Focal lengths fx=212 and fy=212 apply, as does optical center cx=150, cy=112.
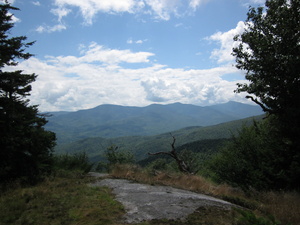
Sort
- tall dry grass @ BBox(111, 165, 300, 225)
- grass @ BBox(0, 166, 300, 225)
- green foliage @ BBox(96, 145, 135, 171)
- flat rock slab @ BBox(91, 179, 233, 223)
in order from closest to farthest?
grass @ BBox(0, 166, 300, 225)
flat rock slab @ BBox(91, 179, 233, 223)
tall dry grass @ BBox(111, 165, 300, 225)
green foliage @ BBox(96, 145, 135, 171)

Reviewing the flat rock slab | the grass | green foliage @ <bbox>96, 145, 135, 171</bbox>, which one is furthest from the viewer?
green foliage @ <bbox>96, 145, 135, 171</bbox>

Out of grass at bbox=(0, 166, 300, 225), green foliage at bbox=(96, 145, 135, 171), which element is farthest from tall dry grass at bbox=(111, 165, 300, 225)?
green foliage at bbox=(96, 145, 135, 171)

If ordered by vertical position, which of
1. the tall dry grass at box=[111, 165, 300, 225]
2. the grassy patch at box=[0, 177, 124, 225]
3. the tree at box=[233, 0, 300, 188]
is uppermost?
the tree at box=[233, 0, 300, 188]

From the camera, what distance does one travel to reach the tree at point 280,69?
10.7m

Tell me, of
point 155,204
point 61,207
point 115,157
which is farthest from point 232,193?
point 115,157

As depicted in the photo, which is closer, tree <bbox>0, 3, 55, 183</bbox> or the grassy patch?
the grassy patch

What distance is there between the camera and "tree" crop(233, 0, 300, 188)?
422 inches

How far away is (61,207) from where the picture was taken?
17.9 feet

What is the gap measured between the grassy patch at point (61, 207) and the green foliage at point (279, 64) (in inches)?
377

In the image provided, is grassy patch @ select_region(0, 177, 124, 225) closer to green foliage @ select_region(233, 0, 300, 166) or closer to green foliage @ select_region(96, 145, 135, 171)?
green foliage @ select_region(233, 0, 300, 166)

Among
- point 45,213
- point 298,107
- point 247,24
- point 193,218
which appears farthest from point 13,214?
point 247,24

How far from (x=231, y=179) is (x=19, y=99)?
1740 centimetres

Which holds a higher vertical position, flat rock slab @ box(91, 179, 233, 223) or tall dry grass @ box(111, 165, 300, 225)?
flat rock slab @ box(91, 179, 233, 223)

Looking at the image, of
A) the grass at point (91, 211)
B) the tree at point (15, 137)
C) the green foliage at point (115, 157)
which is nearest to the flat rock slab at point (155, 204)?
the grass at point (91, 211)
